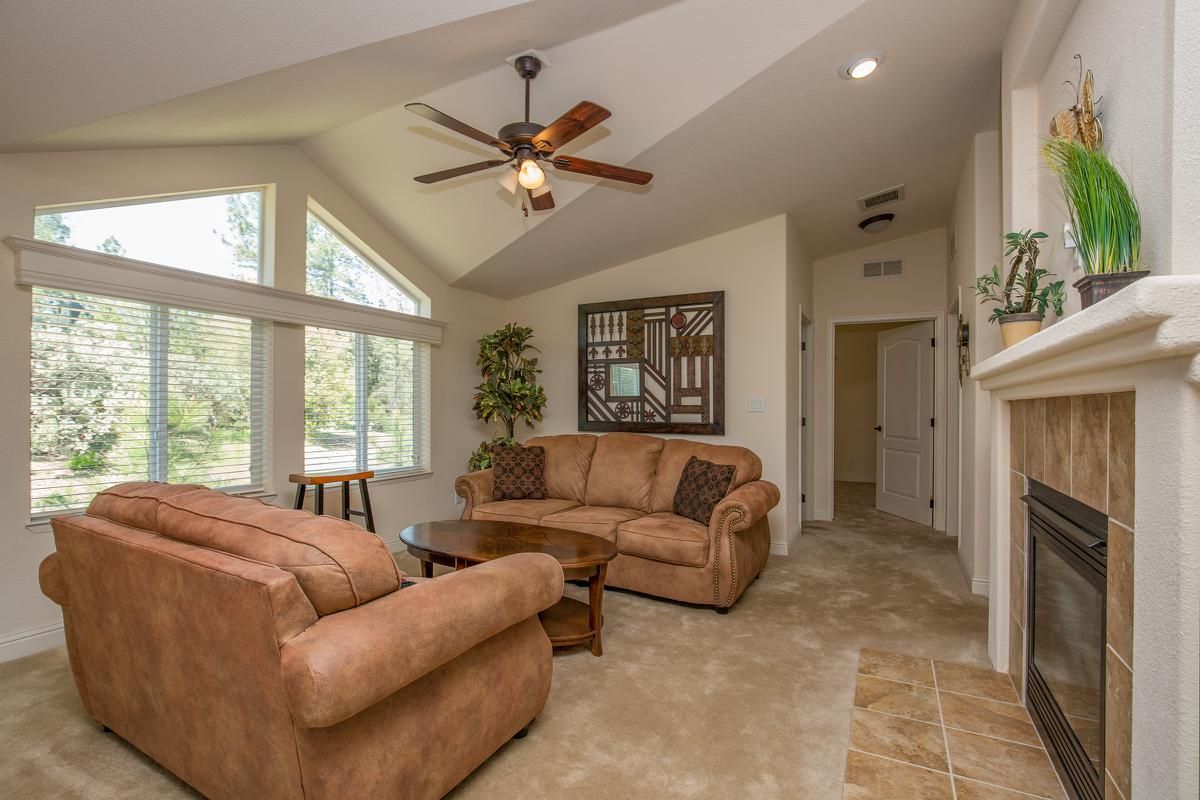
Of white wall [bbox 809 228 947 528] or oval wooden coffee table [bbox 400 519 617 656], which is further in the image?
white wall [bbox 809 228 947 528]

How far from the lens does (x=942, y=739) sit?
1.99 m

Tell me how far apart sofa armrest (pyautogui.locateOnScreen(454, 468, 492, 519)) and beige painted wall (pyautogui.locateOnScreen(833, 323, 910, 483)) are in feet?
19.8

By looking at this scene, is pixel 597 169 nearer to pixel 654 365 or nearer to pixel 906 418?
pixel 654 365

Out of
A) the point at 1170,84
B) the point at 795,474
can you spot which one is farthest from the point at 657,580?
the point at 1170,84

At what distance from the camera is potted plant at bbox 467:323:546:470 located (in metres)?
5.07

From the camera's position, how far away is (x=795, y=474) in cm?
477

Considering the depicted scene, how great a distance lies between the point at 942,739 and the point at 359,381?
416cm

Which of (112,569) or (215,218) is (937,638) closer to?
(112,569)

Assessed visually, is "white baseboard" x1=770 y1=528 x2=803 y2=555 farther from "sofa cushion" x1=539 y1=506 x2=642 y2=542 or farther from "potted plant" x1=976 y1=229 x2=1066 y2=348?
"potted plant" x1=976 y1=229 x2=1066 y2=348

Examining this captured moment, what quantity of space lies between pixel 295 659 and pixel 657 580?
2.47 m

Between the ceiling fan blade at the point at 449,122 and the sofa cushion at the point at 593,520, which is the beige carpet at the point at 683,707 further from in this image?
the ceiling fan blade at the point at 449,122

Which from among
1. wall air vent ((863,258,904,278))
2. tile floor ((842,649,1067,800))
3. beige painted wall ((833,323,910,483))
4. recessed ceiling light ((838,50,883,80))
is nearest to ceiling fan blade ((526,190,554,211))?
recessed ceiling light ((838,50,883,80))

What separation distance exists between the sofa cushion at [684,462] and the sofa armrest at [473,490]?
1256mm

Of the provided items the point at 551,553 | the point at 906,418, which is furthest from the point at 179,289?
the point at 906,418
